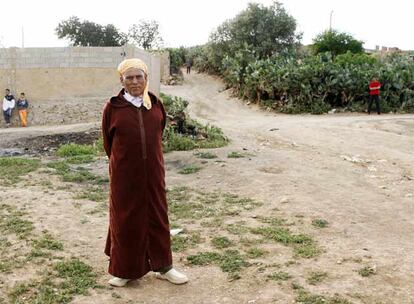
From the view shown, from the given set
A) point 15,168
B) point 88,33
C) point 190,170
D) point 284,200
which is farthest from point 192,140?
point 88,33

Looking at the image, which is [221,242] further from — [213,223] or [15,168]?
[15,168]

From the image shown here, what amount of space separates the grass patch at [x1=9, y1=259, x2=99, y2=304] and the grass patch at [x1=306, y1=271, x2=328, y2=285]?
4.86 feet

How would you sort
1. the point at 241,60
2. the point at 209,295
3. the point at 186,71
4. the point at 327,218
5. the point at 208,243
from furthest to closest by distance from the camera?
the point at 186,71, the point at 241,60, the point at 327,218, the point at 208,243, the point at 209,295

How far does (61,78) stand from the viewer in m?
14.5

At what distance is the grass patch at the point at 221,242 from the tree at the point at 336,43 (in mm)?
27624

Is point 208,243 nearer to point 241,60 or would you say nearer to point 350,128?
point 350,128

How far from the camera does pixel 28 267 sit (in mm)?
3830

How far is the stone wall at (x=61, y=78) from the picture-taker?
47.2ft

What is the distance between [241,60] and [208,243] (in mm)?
18792

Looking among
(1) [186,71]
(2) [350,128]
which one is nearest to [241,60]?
(1) [186,71]

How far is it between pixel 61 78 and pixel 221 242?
1136cm

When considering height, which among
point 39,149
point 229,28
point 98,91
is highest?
point 229,28

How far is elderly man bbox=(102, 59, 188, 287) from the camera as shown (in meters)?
3.36

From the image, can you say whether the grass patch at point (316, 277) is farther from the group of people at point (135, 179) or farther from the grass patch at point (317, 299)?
the group of people at point (135, 179)
